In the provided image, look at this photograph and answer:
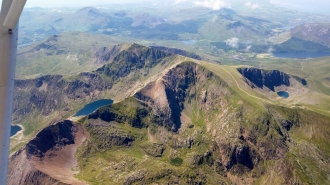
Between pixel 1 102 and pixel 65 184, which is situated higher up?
pixel 1 102

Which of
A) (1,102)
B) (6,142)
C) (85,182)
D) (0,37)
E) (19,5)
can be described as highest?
(19,5)

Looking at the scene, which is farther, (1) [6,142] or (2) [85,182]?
(2) [85,182]

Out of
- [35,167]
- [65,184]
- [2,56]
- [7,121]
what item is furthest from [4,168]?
[35,167]

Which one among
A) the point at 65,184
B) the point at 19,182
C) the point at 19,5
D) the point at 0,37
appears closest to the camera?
the point at 19,5

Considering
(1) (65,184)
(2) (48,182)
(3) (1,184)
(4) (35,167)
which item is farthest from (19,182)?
(3) (1,184)

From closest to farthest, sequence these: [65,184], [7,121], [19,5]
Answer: [19,5], [7,121], [65,184]

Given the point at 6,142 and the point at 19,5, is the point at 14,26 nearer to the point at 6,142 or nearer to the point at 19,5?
the point at 19,5

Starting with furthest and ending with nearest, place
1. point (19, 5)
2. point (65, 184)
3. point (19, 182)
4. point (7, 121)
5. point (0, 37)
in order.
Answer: point (19, 182) < point (65, 184) < point (7, 121) < point (0, 37) < point (19, 5)

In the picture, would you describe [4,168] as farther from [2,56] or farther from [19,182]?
[19,182]

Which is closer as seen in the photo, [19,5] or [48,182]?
[19,5]
